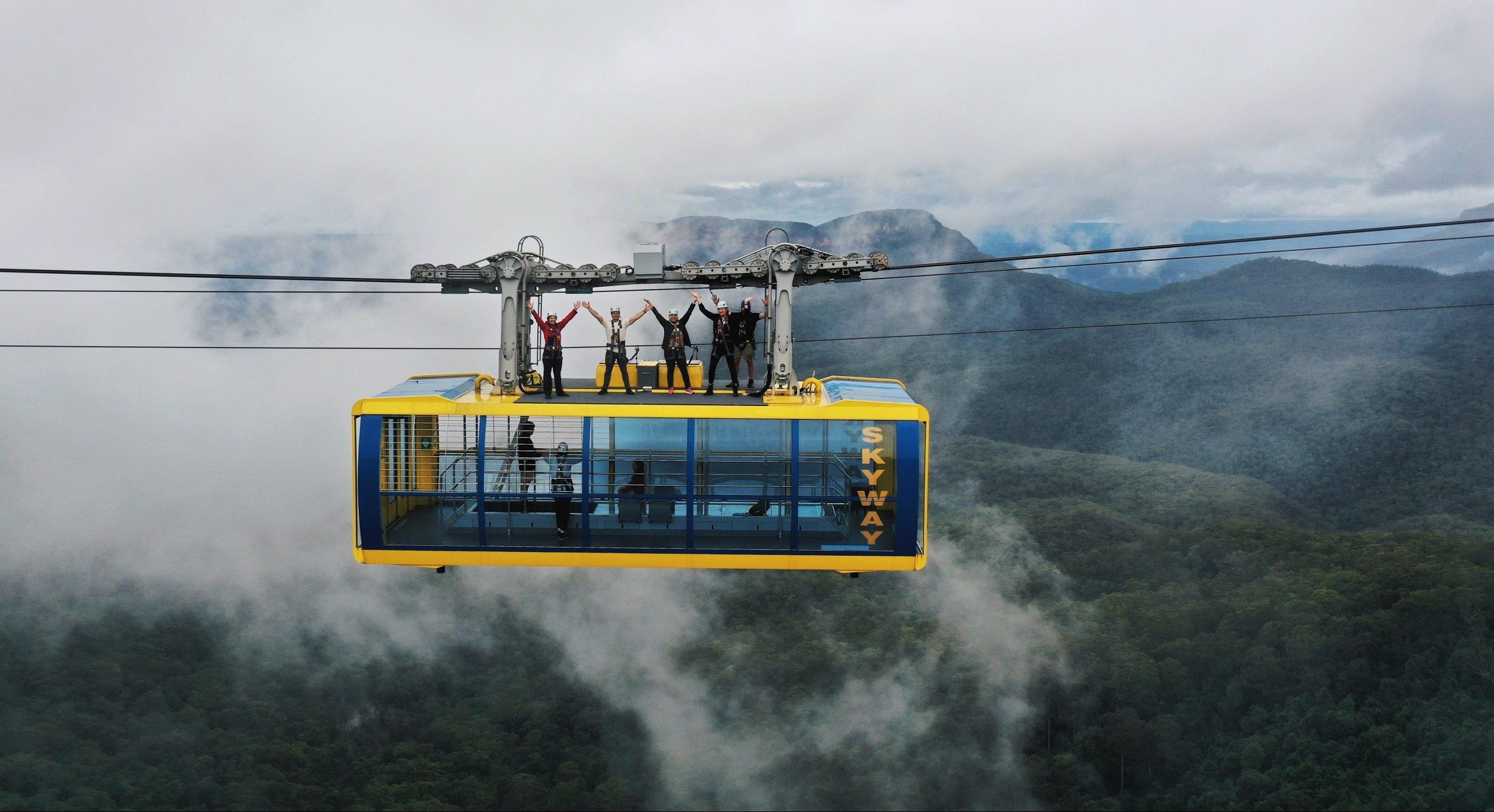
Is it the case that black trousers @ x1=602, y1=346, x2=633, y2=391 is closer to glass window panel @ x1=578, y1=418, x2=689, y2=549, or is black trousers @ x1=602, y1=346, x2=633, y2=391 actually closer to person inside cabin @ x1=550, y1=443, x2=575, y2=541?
glass window panel @ x1=578, y1=418, x2=689, y2=549

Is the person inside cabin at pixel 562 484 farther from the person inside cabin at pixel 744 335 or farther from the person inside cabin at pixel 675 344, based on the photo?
the person inside cabin at pixel 744 335

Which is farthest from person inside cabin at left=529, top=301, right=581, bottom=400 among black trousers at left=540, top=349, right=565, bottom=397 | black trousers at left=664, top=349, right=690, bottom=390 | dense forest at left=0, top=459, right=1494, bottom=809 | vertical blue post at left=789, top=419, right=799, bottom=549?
dense forest at left=0, top=459, right=1494, bottom=809

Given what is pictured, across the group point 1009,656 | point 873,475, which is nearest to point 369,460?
point 873,475

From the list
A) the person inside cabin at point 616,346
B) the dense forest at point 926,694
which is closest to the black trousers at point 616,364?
the person inside cabin at point 616,346

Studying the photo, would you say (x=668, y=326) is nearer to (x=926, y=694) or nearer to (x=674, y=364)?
(x=674, y=364)

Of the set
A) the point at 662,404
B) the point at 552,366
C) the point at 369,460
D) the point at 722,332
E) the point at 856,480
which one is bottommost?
the point at 856,480

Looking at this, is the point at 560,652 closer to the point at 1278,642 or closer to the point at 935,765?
the point at 935,765

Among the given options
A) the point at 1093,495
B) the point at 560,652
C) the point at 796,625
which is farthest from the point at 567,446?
the point at 1093,495
